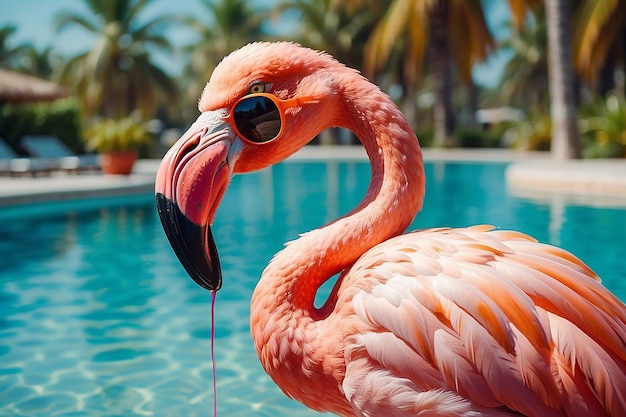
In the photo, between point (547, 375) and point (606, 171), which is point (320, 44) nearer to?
point (606, 171)

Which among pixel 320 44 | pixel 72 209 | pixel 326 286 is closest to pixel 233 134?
pixel 326 286

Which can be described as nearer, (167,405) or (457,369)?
(457,369)

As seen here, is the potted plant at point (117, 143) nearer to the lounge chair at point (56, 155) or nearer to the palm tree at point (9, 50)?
the lounge chair at point (56, 155)

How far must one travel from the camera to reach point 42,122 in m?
21.1

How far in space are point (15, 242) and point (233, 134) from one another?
7.42m

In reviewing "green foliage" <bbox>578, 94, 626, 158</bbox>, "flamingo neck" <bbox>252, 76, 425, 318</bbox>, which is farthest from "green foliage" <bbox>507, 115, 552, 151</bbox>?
"flamingo neck" <bbox>252, 76, 425, 318</bbox>

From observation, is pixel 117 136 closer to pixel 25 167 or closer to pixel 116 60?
pixel 25 167

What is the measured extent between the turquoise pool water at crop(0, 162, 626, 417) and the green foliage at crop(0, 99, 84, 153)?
34.3 ft

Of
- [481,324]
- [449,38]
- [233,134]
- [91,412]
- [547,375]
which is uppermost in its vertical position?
[449,38]

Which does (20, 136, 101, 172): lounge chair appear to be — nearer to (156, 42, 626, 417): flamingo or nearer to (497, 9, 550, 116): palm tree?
(156, 42, 626, 417): flamingo

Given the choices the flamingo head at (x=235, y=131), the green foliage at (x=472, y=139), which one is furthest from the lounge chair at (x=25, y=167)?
the green foliage at (x=472, y=139)

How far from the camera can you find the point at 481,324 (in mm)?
1443

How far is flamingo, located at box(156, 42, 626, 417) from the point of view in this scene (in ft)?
4.68

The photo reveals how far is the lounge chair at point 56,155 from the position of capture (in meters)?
15.7
